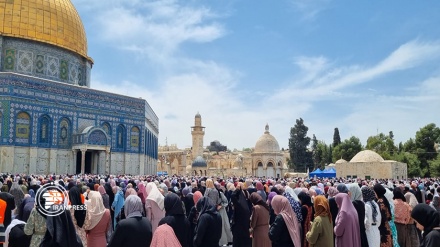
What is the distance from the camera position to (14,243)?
4320 millimetres

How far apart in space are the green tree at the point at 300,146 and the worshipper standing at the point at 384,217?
53.4 metres

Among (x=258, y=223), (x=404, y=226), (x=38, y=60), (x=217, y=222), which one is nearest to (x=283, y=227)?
(x=217, y=222)

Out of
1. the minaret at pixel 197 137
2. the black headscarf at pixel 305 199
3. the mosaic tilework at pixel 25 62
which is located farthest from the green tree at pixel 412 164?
the black headscarf at pixel 305 199

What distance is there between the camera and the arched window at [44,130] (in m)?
27.3

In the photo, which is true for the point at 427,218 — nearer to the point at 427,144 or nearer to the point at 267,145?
the point at 427,144

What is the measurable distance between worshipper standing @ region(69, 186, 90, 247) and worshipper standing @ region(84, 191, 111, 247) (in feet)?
0.20

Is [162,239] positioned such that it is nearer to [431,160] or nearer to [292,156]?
[431,160]

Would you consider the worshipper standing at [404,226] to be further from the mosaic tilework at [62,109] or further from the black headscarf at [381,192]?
the mosaic tilework at [62,109]

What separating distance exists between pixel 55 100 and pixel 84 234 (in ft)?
79.4

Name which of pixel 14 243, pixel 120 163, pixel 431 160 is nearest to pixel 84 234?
pixel 14 243

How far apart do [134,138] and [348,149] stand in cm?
3169

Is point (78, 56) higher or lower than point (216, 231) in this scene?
higher

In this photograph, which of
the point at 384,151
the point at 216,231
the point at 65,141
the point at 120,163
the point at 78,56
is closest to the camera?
the point at 216,231

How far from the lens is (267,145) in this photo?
168ft
